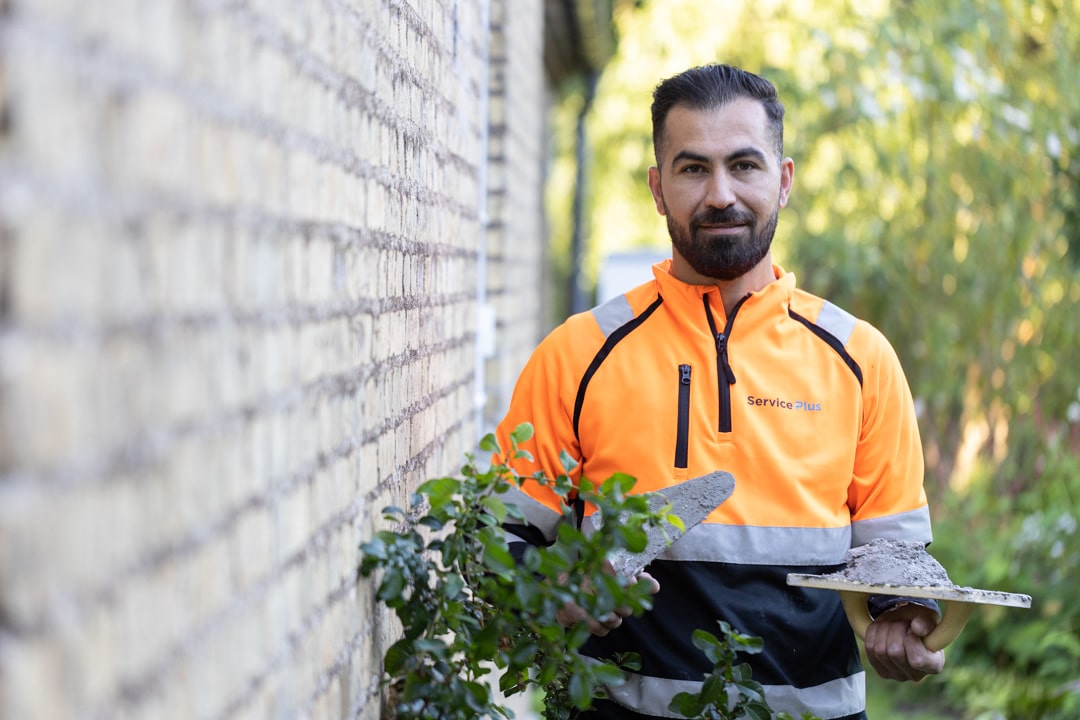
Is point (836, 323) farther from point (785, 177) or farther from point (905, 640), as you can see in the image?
point (905, 640)

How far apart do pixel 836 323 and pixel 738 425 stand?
1.13ft

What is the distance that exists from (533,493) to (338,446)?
79cm

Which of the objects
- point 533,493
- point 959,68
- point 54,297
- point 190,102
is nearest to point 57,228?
point 54,297

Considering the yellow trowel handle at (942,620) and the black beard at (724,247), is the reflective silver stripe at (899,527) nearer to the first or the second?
the yellow trowel handle at (942,620)

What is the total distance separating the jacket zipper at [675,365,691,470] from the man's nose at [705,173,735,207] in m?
0.36

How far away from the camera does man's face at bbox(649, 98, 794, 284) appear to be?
2.67 metres

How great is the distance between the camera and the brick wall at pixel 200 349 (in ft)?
3.15

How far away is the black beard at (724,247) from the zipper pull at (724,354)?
0.14m

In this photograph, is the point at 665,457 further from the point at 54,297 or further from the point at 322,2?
the point at 54,297

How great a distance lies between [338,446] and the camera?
188 cm

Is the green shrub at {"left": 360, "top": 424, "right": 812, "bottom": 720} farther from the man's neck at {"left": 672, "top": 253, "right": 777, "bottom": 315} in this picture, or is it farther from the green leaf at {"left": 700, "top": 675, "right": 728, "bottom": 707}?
the man's neck at {"left": 672, "top": 253, "right": 777, "bottom": 315}

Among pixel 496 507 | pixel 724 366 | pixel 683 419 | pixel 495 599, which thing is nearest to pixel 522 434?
pixel 496 507

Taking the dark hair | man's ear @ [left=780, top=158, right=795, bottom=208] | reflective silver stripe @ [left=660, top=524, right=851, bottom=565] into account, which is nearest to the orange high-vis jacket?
reflective silver stripe @ [left=660, top=524, right=851, bottom=565]

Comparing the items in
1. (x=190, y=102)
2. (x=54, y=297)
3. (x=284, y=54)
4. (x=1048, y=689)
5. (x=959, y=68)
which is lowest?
(x=1048, y=689)
